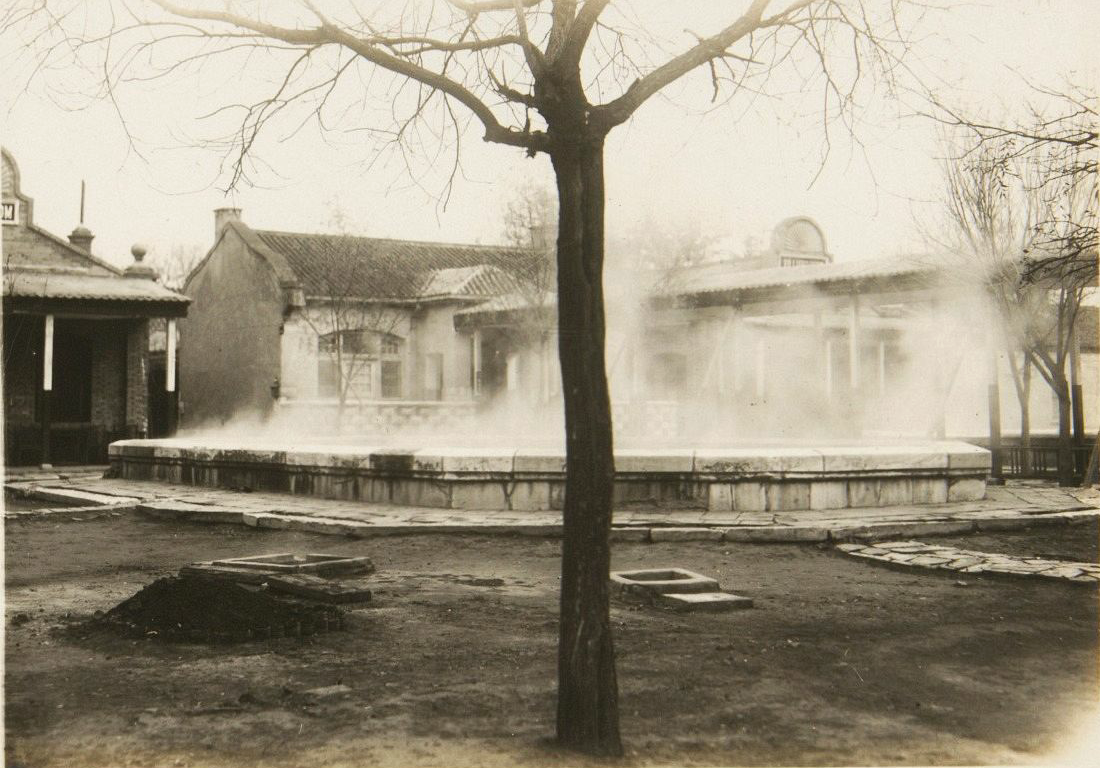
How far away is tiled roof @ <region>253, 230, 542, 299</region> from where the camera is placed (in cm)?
2775

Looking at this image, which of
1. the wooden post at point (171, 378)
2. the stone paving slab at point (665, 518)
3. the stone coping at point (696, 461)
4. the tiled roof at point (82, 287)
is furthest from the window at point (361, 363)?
the stone coping at point (696, 461)

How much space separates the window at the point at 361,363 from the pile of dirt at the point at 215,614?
2072 cm

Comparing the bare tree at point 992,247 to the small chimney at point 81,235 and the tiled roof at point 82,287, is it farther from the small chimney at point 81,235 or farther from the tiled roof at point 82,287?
the small chimney at point 81,235

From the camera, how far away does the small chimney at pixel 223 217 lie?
29716 millimetres

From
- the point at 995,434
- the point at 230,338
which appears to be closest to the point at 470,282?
the point at 230,338

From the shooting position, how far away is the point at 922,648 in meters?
5.32

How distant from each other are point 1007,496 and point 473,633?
8.26 m

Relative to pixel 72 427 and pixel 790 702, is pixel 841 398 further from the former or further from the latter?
pixel 790 702

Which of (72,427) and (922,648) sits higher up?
(72,427)

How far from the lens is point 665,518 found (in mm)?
9688

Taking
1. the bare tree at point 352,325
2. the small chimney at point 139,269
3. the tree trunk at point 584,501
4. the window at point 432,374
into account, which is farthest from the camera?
the window at point 432,374

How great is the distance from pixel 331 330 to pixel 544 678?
23.2 metres

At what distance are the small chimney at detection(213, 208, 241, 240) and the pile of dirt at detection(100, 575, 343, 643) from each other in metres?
25.4

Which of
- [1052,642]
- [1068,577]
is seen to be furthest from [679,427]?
[1052,642]
